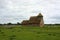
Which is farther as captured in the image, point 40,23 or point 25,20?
point 25,20

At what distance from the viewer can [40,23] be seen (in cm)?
9306

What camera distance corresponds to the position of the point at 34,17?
3841 inches

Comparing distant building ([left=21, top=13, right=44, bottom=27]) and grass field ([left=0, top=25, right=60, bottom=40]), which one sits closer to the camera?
grass field ([left=0, top=25, right=60, bottom=40])

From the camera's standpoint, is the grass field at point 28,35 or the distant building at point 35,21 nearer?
the grass field at point 28,35

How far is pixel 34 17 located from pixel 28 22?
174 inches

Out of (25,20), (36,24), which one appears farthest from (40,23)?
(25,20)

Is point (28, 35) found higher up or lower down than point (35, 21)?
lower down

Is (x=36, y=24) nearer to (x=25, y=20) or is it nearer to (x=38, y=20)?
(x=38, y=20)

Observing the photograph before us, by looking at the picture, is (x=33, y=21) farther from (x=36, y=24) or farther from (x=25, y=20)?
(x=25, y=20)

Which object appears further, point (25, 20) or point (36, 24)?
point (25, 20)

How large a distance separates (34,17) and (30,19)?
103 inches

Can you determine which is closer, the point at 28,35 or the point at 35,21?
the point at 28,35

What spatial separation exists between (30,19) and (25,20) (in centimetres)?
506

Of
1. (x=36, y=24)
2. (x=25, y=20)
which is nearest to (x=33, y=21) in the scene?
(x=36, y=24)
